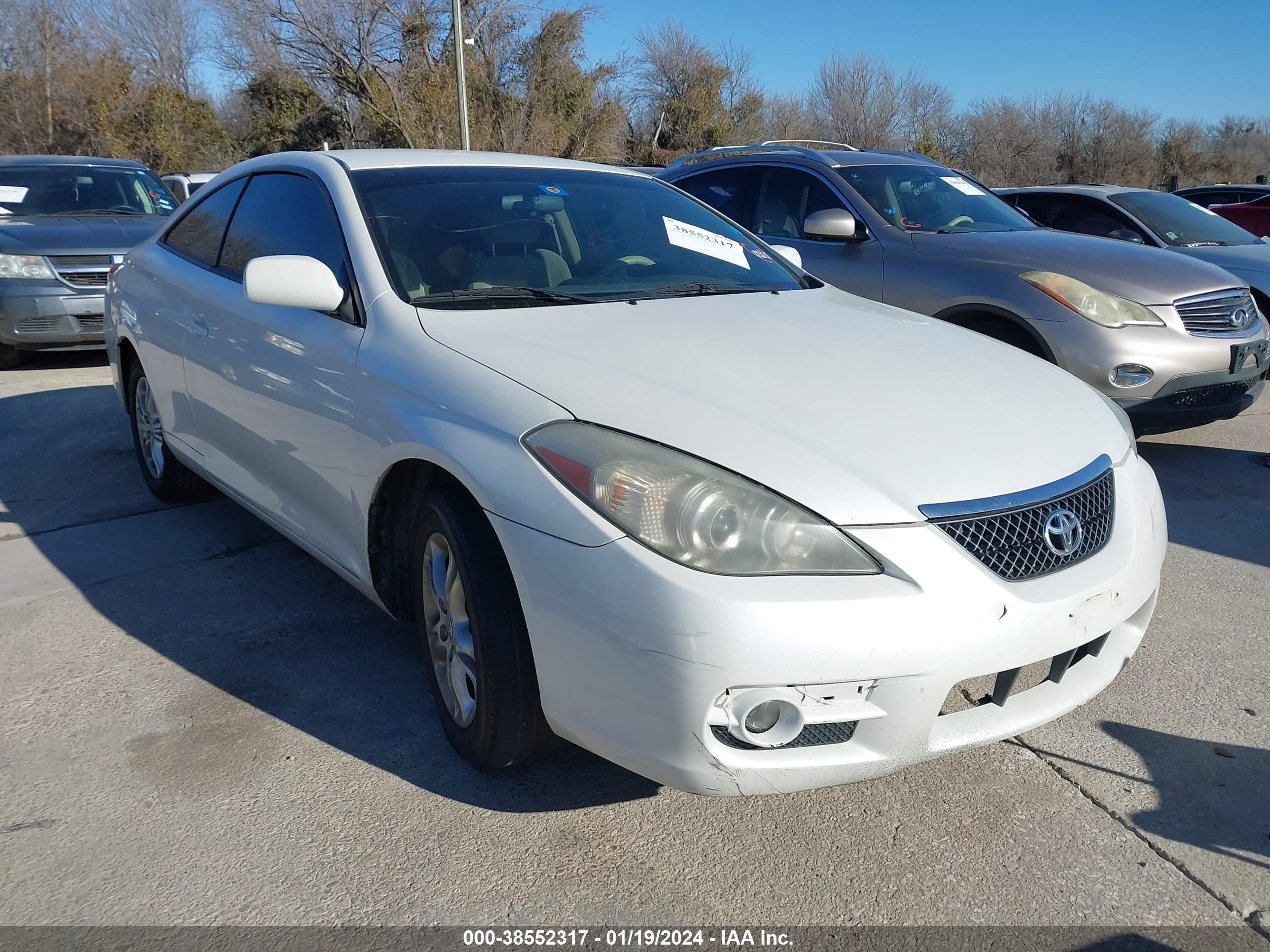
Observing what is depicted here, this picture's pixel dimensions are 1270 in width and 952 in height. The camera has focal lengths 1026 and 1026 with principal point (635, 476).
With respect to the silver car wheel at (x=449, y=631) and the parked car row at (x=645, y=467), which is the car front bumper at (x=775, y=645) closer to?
the parked car row at (x=645, y=467)

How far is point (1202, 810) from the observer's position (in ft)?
8.09

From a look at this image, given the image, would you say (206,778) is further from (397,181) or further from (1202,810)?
(1202,810)

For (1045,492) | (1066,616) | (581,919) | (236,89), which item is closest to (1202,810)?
(1066,616)

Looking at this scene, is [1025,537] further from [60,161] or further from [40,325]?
[60,161]

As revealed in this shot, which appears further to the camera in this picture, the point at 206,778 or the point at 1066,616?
the point at 206,778

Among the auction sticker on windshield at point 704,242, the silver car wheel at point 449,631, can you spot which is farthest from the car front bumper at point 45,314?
the silver car wheel at point 449,631

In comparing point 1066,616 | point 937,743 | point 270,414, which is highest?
point 270,414

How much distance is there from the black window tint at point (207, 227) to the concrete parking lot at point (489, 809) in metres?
1.39

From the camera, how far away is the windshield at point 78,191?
8.31 m

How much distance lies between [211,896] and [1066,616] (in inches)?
74.7

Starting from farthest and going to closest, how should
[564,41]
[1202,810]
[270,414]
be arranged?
[564,41] < [270,414] < [1202,810]

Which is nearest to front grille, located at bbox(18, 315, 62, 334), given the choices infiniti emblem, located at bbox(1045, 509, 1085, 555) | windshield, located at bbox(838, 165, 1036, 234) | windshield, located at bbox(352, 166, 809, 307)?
windshield, located at bbox(352, 166, 809, 307)

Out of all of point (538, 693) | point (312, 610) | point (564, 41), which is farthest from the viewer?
point (564, 41)

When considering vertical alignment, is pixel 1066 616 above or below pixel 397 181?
below
